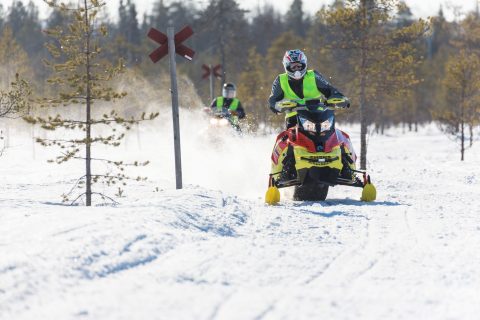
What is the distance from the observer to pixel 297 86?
A: 9.93 m

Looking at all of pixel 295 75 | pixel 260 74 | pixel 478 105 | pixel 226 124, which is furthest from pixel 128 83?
pixel 295 75

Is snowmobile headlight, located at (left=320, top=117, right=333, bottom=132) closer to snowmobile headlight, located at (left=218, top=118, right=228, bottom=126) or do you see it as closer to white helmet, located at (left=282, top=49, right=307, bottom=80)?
white helmet, located at (left=282, top=49, right=307, bottom=80)

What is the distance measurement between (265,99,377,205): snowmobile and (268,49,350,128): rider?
153 millimetres

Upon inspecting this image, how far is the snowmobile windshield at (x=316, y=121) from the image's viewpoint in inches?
363

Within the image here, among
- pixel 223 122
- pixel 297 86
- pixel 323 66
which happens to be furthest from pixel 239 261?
pixel 323 66

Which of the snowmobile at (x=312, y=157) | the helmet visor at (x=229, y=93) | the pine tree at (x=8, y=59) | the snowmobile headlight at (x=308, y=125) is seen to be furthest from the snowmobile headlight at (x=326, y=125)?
the pine tree at (x=8, y=59)

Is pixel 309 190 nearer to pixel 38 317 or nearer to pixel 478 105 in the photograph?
pixel 38 317

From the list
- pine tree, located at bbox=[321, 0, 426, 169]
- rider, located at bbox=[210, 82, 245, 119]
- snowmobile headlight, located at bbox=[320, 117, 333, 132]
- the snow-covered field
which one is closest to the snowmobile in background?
rider, located at bbox=[210, 82, 245, 119]

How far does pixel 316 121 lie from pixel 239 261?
15.1 ft

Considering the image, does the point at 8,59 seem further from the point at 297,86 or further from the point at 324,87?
the point at 324,87

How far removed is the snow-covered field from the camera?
12.3ft

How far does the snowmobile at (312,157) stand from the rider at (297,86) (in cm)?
15

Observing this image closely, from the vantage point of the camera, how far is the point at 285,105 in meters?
9.67

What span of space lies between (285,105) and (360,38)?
1139 cm
